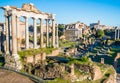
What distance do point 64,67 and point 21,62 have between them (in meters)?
5.70

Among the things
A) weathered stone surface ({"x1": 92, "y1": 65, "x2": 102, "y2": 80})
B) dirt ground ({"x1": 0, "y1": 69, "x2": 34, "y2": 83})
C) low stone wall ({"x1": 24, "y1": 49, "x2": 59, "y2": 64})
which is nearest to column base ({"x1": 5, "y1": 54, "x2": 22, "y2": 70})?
low stone wall ({"x1": 24, "y1": 49, "x2": 59, "y2": 64})

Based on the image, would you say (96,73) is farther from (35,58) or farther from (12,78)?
(12,78)

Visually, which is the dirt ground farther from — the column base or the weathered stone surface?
the weathered stone surface

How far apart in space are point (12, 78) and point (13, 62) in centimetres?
436

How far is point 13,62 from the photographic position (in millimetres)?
24141

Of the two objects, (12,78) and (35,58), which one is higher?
(35,58)

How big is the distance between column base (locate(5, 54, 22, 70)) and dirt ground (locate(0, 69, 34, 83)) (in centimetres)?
223

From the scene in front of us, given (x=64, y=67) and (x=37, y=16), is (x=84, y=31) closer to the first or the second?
(x=37, y=16)

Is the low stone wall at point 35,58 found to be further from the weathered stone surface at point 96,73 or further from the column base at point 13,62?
the weathered stone surface at point 96,73

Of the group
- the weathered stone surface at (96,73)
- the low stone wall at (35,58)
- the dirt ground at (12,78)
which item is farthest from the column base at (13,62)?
the weathered stone surface at (96,73)

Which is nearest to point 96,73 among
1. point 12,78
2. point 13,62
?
point 12,78

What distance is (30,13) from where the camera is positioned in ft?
97.1

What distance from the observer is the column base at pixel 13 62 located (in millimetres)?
23825

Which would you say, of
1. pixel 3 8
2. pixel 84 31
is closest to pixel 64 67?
pixel 3 8
